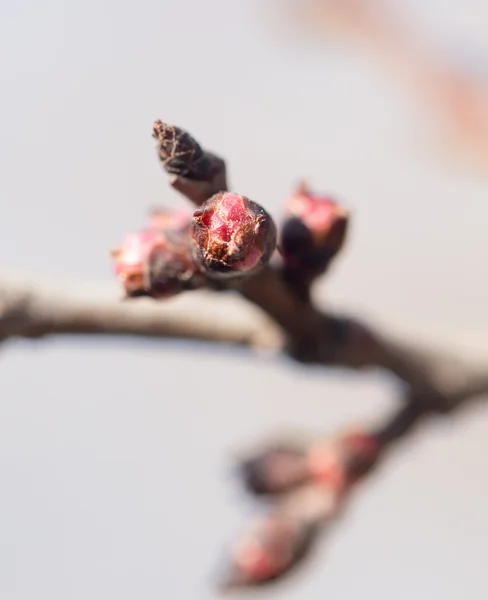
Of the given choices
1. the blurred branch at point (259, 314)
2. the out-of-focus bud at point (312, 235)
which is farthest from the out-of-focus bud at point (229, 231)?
the out-of-focus bud at point (312, 235)

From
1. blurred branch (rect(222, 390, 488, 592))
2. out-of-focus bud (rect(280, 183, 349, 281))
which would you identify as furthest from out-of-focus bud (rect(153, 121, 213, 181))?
blurred branch (rect(222, 390, 488, 592))

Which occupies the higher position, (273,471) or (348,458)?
(348,458)

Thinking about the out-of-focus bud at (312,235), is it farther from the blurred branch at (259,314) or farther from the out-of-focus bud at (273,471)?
the out-of-focus bud at (273,471)

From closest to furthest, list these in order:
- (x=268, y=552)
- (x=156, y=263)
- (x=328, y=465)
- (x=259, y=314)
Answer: (x=156, y=263) < (x=259, y=314) < (x=268, y=552) < (x=328, y=465)

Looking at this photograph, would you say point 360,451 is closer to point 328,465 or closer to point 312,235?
point 328,465

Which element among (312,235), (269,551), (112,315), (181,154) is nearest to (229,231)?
(181,154)

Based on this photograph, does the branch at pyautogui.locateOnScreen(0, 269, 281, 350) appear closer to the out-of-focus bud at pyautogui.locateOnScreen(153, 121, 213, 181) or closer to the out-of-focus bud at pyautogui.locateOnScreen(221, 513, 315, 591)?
the out-of-focus bud at pyautogui.locateOnScreen(153, 121, 213, 181)
